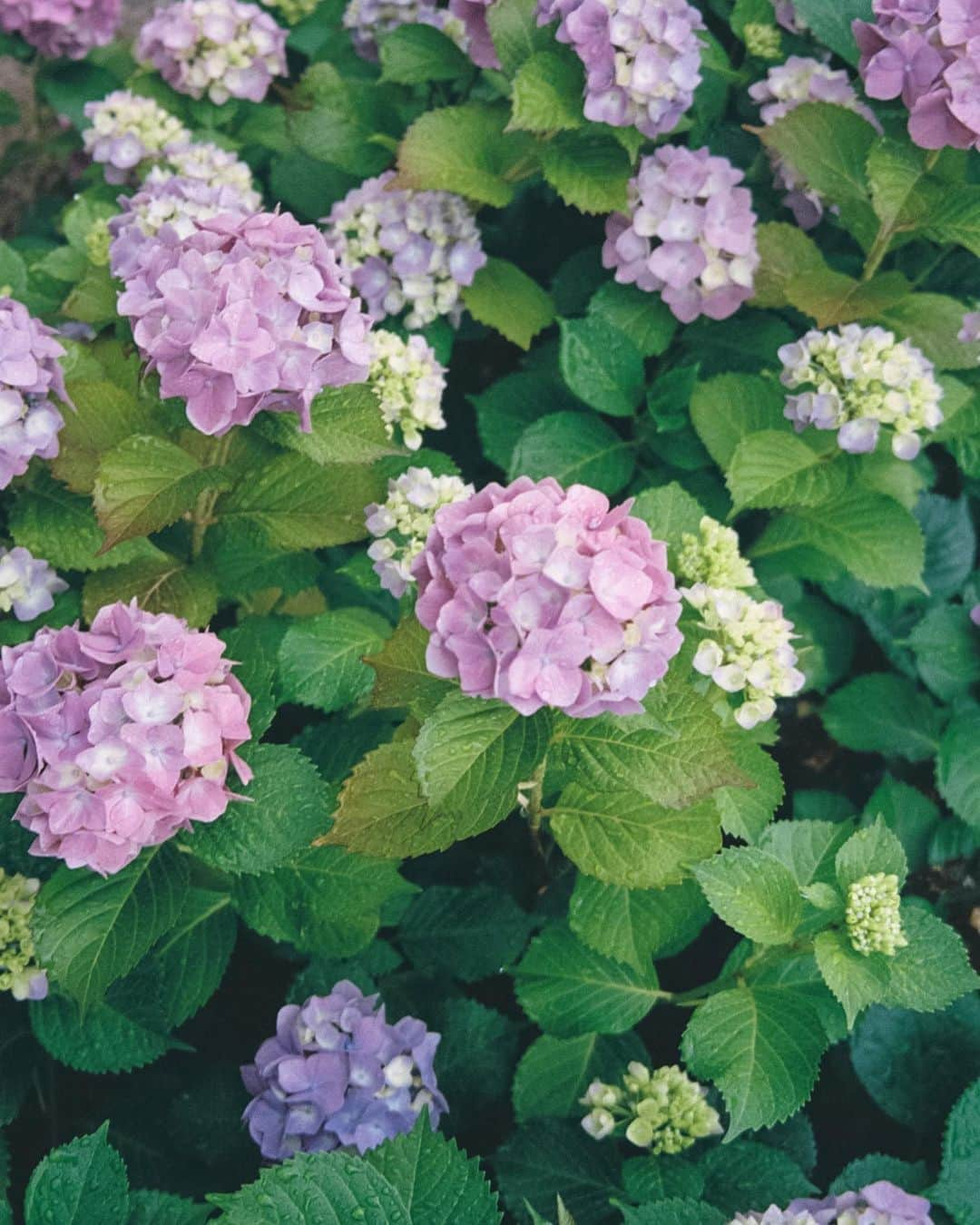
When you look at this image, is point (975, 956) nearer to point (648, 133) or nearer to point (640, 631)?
point (640, 631)

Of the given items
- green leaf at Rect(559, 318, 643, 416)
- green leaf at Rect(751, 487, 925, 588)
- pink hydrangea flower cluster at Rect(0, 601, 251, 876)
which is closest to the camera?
pink hydrangea flower cluster at Rect(0, 601, 251, 876)

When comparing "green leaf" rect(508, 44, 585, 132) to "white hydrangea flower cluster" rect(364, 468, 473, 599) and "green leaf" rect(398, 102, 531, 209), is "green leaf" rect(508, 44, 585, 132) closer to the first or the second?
"green leaf" rect(398, 102, 531, 209)

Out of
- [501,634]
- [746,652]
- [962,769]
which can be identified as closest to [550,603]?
[501,634]

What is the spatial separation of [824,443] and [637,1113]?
120 centimetres

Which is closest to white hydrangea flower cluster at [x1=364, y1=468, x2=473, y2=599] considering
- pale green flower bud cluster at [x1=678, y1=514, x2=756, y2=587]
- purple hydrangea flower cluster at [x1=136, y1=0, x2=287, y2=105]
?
pale green flower bud cluster at [x1=678, y1=514, x2=756, y2=587]

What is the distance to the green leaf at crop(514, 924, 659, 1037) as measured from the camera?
1.92 m

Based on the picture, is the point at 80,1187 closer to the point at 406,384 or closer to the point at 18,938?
the point at 18,938

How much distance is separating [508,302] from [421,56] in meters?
0.52

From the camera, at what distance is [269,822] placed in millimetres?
1515

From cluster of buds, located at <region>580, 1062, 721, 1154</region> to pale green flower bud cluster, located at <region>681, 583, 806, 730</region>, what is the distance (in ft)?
1.96

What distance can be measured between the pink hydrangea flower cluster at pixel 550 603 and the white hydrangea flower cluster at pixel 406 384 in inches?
28.3

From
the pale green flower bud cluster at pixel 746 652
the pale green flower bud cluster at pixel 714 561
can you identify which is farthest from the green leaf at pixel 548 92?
the pale green flower bud cluster at pixel 746 652

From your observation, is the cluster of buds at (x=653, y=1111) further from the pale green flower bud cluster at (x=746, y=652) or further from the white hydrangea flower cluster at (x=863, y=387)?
the white hydrangea flower cluster at (x=863, y=387)

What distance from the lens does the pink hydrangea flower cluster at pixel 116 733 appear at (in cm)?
132
